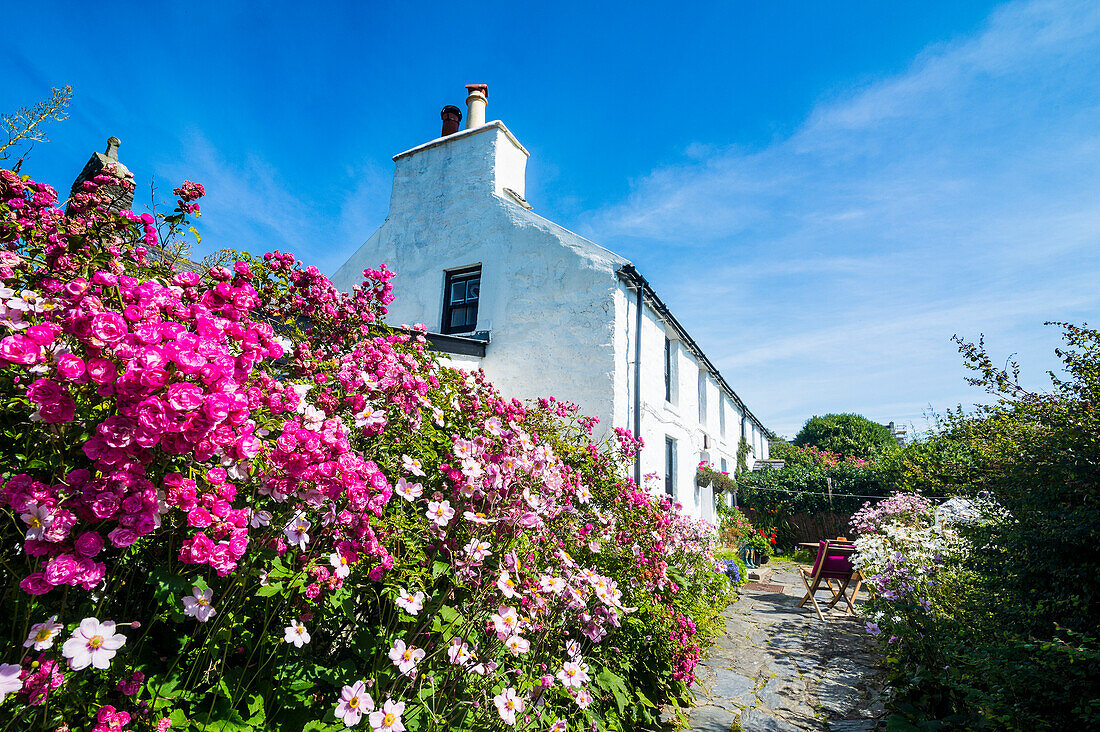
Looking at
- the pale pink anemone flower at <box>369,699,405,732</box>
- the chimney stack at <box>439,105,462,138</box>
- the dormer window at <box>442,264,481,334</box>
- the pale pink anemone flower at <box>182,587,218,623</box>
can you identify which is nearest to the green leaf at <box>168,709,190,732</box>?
the pale pink anemone flower at <box>182,587,218,623</box>

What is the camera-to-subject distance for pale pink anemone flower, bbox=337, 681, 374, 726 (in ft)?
4.95

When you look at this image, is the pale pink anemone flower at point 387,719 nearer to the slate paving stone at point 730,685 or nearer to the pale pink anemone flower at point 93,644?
the pale pink anemone flower at point 93,644

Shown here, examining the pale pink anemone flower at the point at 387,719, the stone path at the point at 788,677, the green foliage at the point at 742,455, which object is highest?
the green foliage at the point at 742,455

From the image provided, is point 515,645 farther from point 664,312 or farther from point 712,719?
point 664,312

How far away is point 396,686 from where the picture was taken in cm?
190

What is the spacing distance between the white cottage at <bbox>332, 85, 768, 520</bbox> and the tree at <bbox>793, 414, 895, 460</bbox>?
94.5ft

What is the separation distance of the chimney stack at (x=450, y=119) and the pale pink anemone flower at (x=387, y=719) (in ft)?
36.5

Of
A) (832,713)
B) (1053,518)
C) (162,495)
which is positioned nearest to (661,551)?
(832,713)

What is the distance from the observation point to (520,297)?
880 centimetres

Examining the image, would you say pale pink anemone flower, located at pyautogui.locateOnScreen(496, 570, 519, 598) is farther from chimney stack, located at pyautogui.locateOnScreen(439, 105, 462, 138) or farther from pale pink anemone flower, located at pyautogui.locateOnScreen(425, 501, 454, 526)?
chimney stack, located at pyautogui.locateOnScreen(439, 105, 462, 138)

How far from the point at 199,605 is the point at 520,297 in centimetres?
764

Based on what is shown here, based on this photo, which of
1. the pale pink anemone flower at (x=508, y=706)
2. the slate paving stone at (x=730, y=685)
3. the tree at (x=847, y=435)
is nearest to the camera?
the pale pink anemone flower at (x=508, y=706)

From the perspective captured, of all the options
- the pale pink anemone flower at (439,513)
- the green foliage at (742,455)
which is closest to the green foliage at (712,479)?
the green foliage at (742,455)

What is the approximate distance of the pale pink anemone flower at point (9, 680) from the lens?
3.60 ft
